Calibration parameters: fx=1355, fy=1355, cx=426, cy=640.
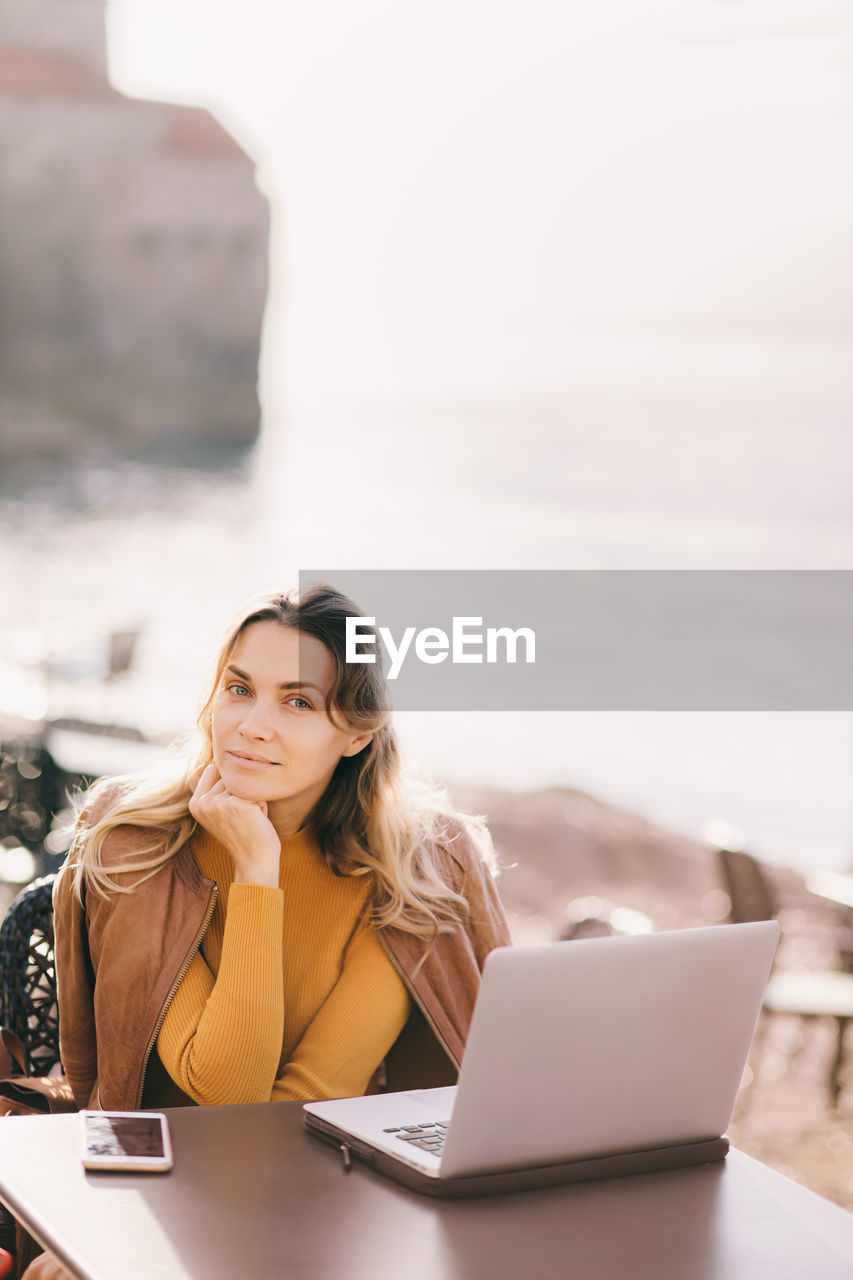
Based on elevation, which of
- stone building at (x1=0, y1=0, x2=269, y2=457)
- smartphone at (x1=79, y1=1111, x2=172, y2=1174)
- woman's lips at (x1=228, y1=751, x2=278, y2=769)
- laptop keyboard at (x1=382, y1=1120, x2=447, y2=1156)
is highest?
stone building at (x1=0, y1=0, x2=269, y2=457)

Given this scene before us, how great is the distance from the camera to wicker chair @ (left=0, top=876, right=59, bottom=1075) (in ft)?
5.60

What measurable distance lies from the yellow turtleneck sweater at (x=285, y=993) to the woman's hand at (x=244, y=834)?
2cm

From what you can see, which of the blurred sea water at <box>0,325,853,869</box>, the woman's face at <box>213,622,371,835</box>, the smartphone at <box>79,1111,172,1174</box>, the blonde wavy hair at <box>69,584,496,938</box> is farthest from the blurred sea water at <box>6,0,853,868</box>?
the smartphone at <box>79,1111,172,1174</box>

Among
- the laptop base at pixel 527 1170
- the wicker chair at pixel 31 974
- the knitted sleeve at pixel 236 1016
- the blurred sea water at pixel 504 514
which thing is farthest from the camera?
the blurred sea water at pixel 504 514

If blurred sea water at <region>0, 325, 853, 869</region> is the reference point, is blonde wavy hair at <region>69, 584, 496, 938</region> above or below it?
below

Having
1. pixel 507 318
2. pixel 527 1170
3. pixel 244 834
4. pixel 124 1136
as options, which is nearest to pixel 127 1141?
pixel 124 1136

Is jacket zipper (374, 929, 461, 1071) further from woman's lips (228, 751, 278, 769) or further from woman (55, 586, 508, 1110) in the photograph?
woman's lips (228, 751, 278, 769)

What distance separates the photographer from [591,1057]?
3.54 ft

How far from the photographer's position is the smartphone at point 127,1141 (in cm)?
107

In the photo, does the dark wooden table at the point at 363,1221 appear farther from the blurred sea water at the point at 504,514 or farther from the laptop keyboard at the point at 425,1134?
the blurred sea water at the point at 504,514

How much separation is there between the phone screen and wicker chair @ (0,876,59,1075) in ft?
1.88

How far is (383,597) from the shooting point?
2698 centimetres

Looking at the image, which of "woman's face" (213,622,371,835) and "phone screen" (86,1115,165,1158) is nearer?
"phone screen" (86,1115,165,1158)

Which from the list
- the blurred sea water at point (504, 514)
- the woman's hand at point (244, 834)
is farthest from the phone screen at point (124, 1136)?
the blurred sea water at point (504, 514)
